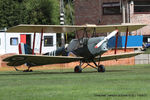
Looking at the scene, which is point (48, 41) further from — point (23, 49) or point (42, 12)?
point (42, 12)

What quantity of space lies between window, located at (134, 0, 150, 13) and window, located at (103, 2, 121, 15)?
6.78 feet

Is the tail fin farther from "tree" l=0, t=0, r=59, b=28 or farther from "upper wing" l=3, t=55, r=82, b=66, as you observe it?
"tree" l=0, t=0, r=59, b=28

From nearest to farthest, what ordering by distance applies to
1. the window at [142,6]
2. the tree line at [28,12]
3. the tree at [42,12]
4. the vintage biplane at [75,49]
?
1. the vintage biplane at [75,49]
2. the window at [142,6]
3. the tree line at [28,12]
4. the tree at [42,12]

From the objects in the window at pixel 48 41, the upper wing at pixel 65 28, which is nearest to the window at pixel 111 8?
the window at pixel 48 41

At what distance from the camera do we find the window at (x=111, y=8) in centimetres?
5184

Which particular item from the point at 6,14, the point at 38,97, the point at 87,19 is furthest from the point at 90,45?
the point at 6,14

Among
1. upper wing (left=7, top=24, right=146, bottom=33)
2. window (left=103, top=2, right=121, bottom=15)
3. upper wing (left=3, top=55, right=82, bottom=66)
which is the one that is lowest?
upper wing (left=3, top=55, right=82, bottom=66)

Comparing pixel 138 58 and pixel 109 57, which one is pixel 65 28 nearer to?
pixel 109 57

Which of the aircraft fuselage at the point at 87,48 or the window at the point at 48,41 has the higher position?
the window at the point at 48,41

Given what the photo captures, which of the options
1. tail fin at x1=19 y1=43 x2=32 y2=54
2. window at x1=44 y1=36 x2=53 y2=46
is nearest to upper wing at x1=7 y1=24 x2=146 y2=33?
tail fin at x1=19 y1=43 x2=32 y2=54

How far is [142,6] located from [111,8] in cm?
365

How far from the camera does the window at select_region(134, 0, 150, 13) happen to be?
51.0 metres

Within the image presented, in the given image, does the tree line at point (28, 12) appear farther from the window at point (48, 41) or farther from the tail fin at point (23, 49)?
the tail fin at point (23, 49)

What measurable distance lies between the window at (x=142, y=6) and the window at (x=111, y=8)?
2066mm
